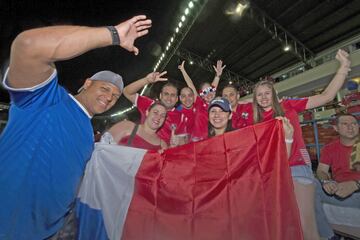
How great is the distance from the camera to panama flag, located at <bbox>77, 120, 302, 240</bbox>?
1820 mm

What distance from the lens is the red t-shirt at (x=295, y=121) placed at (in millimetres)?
2307

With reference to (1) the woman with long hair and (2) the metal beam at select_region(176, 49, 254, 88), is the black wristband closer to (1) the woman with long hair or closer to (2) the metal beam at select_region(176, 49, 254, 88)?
(1) the woman with long hair

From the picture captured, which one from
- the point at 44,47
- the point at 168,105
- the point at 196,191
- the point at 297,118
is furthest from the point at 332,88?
the point at 44,47

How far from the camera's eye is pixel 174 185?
2189mm

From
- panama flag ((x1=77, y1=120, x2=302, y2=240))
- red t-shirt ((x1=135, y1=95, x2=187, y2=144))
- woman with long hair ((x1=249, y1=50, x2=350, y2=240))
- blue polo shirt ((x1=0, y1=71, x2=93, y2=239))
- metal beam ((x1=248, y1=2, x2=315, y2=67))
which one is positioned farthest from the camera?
metal beam ((x1=248, y1=2, x2=315, y2=67))

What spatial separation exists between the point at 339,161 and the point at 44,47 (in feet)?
11.6

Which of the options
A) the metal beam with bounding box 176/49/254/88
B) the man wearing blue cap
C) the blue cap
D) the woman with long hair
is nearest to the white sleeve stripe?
the man wearing blue cap

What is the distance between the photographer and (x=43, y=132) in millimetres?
1332

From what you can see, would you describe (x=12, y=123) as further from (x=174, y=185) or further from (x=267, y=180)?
(x=267, y=180)

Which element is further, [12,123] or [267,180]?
[267,180]

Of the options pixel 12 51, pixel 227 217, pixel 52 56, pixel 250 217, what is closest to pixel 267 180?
pixel 250 217

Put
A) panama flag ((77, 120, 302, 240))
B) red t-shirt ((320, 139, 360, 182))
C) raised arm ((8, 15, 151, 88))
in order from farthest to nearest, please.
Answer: red t-shirt ((320, 139, 360, 182)), panama flag ((77, 120, 302, 240)), raised arm ((8, 15, 151, 88))

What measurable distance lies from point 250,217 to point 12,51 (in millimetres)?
1820

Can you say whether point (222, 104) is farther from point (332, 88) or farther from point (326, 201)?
point (326, 201)
